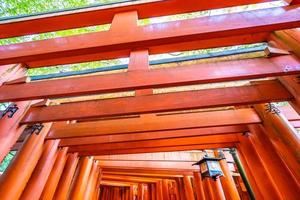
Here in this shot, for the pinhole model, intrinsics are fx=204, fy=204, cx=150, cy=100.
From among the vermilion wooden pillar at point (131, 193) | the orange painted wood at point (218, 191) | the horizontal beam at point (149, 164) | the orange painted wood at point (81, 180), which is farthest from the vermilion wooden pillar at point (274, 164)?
the vermilion wooden pillar at point (131, 193)

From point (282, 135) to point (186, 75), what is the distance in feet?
3.80

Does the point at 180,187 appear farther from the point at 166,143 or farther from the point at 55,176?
the point at 55,176

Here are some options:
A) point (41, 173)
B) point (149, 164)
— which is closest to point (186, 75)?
point (41, 173)

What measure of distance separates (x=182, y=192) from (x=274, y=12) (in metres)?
4.76

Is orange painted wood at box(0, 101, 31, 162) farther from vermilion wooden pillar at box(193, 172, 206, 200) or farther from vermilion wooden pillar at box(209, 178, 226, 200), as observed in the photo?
vermilion wooden pillar at box(193, 172, 206, 200)

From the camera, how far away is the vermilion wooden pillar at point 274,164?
6.16ft

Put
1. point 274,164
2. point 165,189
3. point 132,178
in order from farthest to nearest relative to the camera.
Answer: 1. point 132,178
2. point 165,189
3. point 274,164

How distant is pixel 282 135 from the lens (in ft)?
6.28

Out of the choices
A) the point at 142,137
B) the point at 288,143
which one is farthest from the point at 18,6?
the point at 288,143

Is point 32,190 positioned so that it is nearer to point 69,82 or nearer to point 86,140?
point 86,140

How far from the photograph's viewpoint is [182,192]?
16.7 ft

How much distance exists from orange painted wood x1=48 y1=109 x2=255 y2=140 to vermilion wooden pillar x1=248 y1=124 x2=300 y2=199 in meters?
0.20

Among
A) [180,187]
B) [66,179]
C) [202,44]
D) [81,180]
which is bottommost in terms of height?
[66,179]

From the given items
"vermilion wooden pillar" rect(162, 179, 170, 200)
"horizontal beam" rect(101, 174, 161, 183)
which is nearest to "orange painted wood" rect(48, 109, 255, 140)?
"horizontal beam" rect(101, 174, 161, 183)
